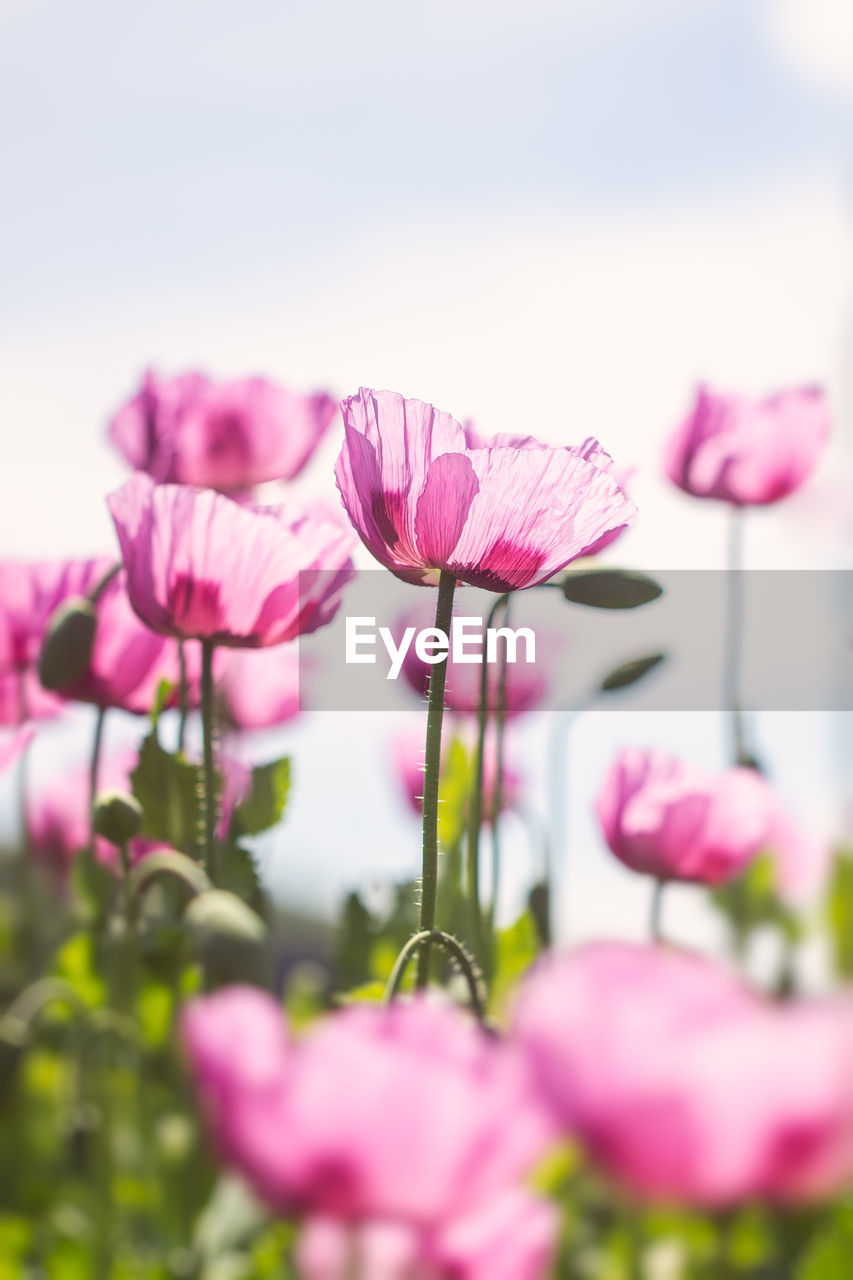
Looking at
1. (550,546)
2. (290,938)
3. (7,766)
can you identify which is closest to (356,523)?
(550,546)

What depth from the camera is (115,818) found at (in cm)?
45

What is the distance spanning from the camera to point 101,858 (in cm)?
59

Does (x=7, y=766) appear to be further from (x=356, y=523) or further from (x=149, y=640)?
(x=356, y=523)

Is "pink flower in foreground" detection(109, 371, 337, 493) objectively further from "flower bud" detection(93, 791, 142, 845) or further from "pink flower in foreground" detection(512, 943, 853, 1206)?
"pink flower in foreground" detection(512, 943, 853, 1206)

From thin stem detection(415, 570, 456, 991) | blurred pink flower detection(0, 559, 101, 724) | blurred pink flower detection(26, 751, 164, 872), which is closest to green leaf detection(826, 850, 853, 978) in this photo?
thin stem detection(415, 570, 456, 991)

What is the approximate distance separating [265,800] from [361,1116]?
310 mm

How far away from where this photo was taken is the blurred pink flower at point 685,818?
52 cm

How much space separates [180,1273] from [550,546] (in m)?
0.26

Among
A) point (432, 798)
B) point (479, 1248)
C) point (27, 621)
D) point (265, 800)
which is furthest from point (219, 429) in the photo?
point (479, 1248)

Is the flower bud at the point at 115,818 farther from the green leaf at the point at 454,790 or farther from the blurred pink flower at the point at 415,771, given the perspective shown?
the blurred pink flower at the point at 415,771

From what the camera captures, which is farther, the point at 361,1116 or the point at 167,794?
the point at 167,794

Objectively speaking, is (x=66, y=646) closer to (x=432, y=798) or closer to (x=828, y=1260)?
(x=432, y=798)

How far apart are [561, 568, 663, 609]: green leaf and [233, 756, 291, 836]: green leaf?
0.13 metres

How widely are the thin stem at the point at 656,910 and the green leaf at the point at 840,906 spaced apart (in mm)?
67
